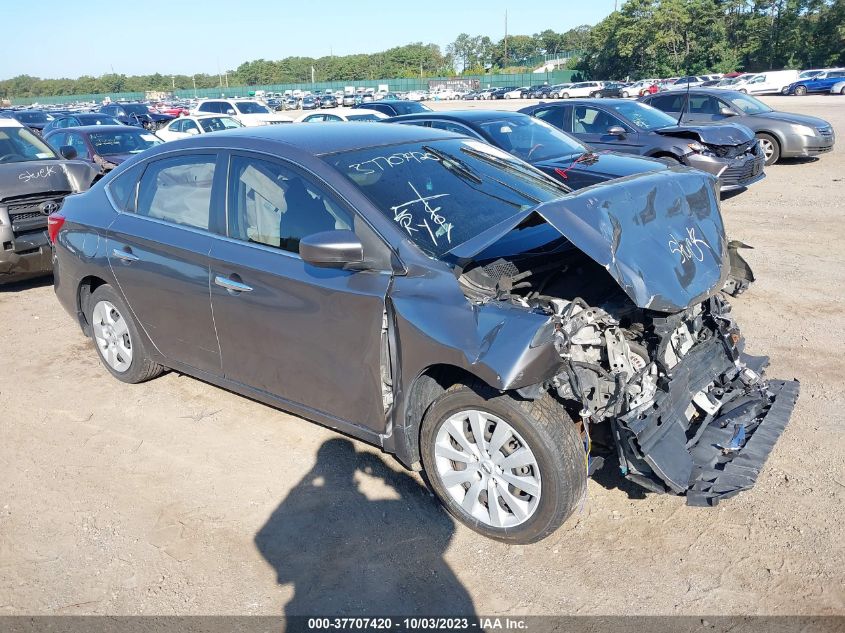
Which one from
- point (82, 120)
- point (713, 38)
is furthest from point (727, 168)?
point (713, 38)

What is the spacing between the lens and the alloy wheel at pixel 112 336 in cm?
496

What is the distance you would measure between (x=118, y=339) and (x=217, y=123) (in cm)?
1520

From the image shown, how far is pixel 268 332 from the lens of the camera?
149 inches

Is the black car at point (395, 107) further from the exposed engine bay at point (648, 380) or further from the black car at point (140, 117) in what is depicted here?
the exposed engine bay at point (648, 380)

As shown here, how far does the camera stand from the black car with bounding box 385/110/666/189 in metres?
7.66

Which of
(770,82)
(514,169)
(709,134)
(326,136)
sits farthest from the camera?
(770,82)

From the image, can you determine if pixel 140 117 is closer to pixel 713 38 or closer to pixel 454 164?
pixel 454 164

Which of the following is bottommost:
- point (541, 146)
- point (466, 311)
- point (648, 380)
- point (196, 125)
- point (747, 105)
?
point (648, 380)

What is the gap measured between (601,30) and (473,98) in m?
18.2

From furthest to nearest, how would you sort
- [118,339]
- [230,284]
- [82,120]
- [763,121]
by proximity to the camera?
[82,120] → [763,121] → [118,339] → [230,284]

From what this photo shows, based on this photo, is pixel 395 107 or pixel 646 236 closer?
pixel 646 236

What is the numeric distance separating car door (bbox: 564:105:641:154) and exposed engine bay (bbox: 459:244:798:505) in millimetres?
7450

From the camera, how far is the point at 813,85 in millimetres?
40188

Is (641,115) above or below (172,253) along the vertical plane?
above
